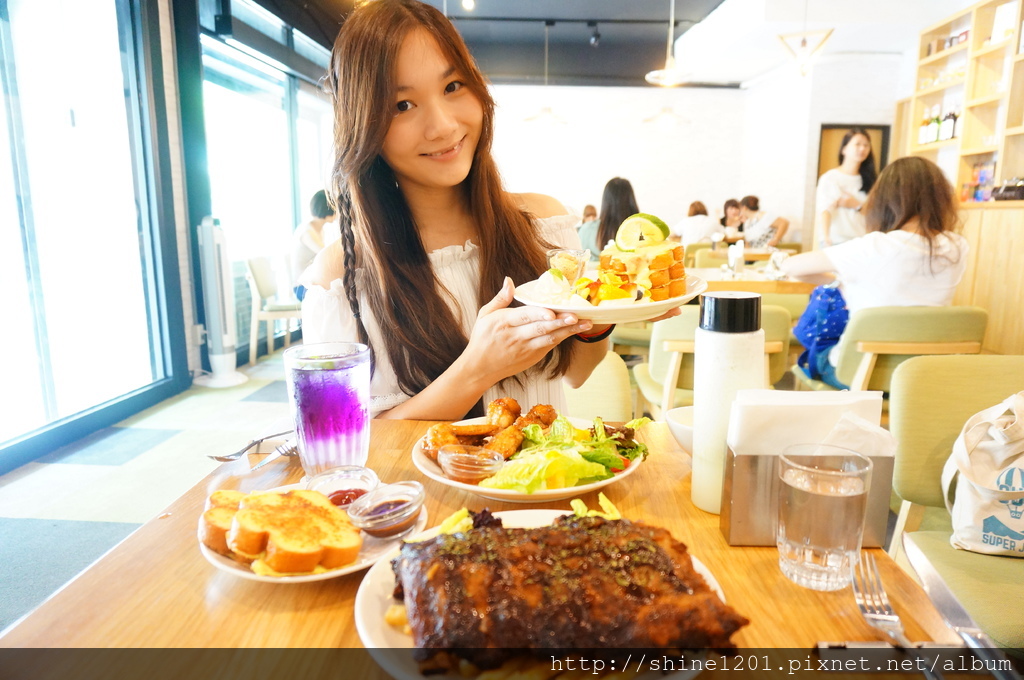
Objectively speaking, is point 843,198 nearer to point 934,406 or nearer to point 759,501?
point 934,406

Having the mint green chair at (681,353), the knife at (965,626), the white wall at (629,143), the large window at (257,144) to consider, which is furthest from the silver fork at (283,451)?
the white wall at (629,143)

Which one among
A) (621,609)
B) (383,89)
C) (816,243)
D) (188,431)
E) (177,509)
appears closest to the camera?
(621,609)

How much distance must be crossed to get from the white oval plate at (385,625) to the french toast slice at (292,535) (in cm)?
6

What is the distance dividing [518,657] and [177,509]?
0.62 meters

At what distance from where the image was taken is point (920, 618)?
2.18ft

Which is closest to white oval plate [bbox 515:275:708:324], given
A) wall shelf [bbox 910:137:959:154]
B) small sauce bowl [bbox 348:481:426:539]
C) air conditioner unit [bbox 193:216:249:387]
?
small sauce bowl [bbox 348:481:426:539]

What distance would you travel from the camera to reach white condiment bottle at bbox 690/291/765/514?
87 centimetres

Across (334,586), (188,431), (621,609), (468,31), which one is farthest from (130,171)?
(468,31)

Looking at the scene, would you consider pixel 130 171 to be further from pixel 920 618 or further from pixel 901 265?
pixel 920 618

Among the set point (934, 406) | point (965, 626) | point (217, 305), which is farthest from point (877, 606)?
point (217, 305)

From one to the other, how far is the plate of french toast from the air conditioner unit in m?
4.24

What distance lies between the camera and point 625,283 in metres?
1.17

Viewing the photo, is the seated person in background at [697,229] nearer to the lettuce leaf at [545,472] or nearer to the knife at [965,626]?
the lettuce leaf at [545,472]

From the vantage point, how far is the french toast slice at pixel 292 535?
27.9 inches
